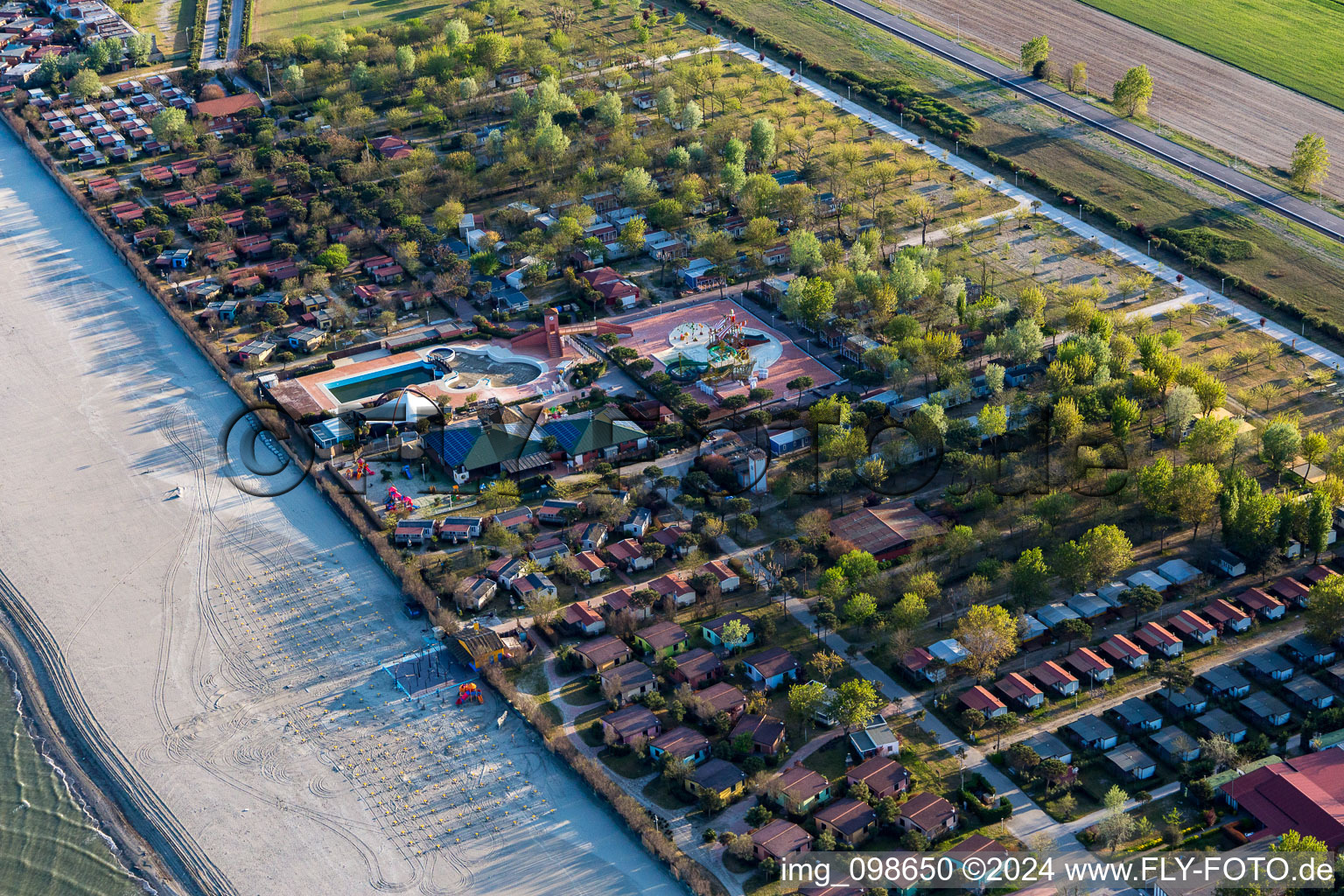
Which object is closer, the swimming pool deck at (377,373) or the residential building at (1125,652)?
the residential building at (1125,652)

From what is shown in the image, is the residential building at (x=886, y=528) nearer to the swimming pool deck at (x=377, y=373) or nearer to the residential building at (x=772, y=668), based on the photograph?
the residential building at (x=772, y=668)

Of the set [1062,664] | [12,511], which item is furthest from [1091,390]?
[12,511]

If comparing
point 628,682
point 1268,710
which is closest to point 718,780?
point 628,682

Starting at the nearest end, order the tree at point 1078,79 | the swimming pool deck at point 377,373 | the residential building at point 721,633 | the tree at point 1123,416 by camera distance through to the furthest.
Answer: the residential building at point 721,633 → the tree at point 1123,416 → the swimming pool deck at point 377,373 → the tree at point 1078,79

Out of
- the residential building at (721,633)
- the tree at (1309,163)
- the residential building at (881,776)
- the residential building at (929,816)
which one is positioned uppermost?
the tree at (1309,163)

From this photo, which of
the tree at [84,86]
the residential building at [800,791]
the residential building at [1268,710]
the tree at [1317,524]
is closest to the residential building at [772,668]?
the residential building at [800,791]

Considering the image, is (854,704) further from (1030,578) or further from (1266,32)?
(1266,32)
